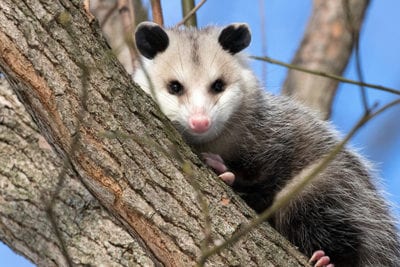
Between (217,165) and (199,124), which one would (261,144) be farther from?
(199,124)

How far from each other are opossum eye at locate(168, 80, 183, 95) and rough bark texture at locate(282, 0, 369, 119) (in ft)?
5.39

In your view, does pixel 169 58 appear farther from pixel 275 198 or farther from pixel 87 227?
pixel 87 227

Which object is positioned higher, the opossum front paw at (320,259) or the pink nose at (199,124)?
the pink nose at (199,124)

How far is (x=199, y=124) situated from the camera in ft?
8.25

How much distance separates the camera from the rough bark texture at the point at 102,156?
78.8 inches

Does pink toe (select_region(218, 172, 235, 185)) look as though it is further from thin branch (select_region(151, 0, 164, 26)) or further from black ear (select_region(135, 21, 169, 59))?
thin branch (select_region(151, 0, 164, 26))

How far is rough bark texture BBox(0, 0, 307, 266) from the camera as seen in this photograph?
200 cm

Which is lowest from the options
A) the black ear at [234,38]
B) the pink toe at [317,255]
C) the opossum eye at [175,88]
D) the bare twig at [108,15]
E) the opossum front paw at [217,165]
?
the pink toe at [317,255]

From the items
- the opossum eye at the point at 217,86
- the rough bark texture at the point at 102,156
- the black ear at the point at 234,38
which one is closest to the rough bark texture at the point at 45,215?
the rough bark texture at the point at 102,156

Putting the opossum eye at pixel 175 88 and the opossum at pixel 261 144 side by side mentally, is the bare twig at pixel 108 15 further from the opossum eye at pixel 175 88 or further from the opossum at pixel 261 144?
the opossum eye at pixel 175 88

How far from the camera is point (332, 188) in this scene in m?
2.80

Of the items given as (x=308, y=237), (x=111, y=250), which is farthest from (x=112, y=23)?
(x=111, y=250)

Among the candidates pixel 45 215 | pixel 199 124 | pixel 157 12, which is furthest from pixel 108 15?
pixel 45 215

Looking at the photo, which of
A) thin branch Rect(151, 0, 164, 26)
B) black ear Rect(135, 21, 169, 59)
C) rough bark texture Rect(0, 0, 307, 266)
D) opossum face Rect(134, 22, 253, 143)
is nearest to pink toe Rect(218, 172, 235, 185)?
opossum face Rect(134, 22, 253, 143)
